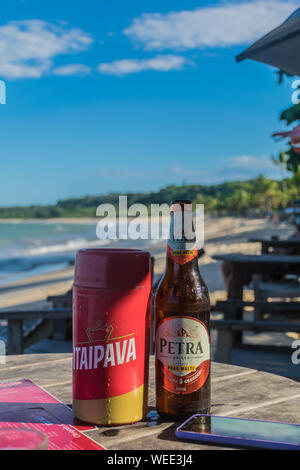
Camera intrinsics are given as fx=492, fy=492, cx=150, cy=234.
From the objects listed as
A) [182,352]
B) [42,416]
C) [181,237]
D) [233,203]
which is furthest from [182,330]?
[233,203]

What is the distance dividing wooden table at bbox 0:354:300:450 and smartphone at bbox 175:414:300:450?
0.02m

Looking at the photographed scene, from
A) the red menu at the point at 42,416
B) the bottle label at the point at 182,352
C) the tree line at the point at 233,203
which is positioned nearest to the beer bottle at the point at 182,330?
the bottle label at the point at 182,352

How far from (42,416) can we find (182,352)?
294 mm

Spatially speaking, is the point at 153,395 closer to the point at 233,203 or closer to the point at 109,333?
the point at 109,333

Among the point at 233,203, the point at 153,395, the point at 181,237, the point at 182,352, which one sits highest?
the point at 233,203

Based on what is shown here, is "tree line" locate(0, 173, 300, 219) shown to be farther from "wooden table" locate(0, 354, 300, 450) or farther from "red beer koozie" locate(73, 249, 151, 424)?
"red beer koozie" locate(73, 249, 151, 424)

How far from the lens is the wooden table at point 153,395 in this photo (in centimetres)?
81

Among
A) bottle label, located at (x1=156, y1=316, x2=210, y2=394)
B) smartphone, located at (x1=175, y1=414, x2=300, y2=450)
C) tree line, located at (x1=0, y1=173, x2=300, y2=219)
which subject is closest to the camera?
smartphone, located at (x1=175, y1=414, x2=300, y2=450)

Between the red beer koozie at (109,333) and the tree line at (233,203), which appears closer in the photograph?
the red beer koozie at (109,333)

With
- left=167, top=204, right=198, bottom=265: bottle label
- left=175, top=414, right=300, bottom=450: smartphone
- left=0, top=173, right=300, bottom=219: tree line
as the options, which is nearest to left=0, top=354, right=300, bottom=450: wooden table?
left=175, top=414, right=300, bottom=450: smartphone

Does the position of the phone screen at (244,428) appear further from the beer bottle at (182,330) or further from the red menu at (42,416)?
the red menu at (42,416)

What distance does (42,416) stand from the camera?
0.93m

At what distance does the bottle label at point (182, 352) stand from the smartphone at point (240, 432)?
6 centimetres

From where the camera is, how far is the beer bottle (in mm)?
897
